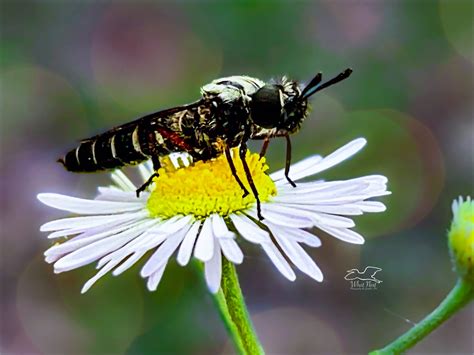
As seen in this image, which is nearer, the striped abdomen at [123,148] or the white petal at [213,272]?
the white petal at [213,272]

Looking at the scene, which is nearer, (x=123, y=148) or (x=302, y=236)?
(x=302, y=236)

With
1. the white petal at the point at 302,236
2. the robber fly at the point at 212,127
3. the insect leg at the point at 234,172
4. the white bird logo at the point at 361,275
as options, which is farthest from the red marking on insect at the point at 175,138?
the white bird logo at the point at 361,275

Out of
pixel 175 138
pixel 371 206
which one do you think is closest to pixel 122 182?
pixel 175 138

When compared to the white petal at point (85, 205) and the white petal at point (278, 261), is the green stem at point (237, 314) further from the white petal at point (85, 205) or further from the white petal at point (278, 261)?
the white petal at point (85, 205)

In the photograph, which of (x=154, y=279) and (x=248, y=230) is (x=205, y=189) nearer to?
(x=248, y=230)

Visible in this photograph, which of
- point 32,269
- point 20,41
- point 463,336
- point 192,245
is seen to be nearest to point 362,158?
point 463,336

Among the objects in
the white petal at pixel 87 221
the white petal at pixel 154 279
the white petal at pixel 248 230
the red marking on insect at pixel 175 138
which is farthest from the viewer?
the red marking on insect at pixel 175 138
